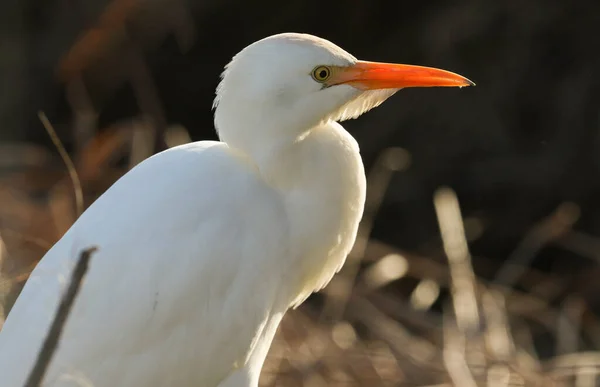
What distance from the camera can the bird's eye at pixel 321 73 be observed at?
1691mm

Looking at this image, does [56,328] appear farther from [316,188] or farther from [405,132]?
[405,132]

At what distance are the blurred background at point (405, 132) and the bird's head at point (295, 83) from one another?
46.2 inches

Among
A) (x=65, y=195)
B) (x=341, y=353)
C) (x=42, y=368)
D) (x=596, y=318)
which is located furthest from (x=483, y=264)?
(x=42, y=368)

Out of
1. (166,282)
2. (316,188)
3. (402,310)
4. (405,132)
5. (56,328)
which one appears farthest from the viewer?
(405,132)

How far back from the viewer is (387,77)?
5.76ft

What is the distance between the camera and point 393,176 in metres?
3.78

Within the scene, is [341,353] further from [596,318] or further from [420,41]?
[420,41]

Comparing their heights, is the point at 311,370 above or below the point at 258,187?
below

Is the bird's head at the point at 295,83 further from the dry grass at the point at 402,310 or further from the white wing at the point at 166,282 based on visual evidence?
the dry grass at the point at 402,310

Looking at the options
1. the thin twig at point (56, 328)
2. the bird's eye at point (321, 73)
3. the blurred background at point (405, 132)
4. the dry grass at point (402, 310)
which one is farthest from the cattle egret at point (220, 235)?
the blurred background at point (405, 132)

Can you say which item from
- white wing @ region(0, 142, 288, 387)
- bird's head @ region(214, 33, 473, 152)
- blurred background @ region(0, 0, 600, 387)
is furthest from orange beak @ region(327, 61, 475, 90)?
blurred background @ region(0, 0, 600, 387)

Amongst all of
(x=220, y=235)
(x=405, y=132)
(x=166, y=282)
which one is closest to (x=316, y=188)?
(x=220, y=235)

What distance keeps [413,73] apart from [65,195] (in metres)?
1.89

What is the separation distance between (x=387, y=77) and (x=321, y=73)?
13cm
